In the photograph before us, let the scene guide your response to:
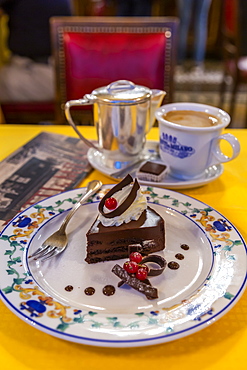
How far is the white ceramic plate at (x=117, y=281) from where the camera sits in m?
0.50

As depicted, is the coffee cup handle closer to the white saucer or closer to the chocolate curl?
the white saucer

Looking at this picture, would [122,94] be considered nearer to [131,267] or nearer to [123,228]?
[123,228]

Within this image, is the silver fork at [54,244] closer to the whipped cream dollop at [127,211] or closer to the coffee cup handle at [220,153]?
the whipped cream dollop at [127,211]

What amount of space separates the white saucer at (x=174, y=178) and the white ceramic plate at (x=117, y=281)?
0.09m

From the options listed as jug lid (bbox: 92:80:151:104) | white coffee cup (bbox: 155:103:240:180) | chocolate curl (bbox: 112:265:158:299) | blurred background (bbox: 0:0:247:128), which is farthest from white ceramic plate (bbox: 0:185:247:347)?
blurred background (bbox: 0:0:247:128)

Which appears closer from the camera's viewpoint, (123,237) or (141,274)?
(141,274)

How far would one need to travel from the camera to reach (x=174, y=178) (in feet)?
3.11

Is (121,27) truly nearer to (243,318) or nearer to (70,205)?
(70,205)

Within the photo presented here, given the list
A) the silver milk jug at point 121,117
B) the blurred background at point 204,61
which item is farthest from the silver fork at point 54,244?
the blurred background at point 204,61

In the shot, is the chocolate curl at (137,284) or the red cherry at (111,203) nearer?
the chocolate curl at (137,284)

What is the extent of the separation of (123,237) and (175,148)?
0.31 meters

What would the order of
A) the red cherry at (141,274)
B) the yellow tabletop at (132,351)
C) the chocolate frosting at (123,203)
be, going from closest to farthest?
the yellow tabletop at (132,351) < the red cherry at (141,274) < the chocolate frosting at (123,203)

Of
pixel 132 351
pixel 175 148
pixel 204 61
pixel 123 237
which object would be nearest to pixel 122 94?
pixel 175 148

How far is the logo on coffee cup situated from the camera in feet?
2.96
